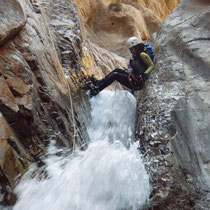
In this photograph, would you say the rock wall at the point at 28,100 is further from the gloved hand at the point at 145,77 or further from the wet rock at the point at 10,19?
the gloved hand at the point at 145,77

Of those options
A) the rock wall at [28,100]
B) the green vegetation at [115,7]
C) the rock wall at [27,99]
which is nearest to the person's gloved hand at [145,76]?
the rock wall at [28,100]

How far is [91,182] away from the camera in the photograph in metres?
3.25

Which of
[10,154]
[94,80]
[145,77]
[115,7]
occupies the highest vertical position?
[115,7]

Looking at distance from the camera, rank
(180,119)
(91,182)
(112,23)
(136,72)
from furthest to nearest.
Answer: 1. (112,23)
2. (136,72)
3. (180,119)
4. (91,182)

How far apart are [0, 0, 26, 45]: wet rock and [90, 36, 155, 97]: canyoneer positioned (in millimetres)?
2390

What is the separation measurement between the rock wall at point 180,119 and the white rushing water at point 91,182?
30 centimetres

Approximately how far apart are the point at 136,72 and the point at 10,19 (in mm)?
3184

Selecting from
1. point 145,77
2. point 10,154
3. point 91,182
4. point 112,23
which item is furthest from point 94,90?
point 112,23

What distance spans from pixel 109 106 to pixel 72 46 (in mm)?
1906

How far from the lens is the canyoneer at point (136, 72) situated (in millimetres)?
4902

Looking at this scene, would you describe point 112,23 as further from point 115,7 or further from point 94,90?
point 94,90

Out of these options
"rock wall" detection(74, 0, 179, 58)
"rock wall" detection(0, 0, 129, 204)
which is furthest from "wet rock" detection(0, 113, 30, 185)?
"rock wall" detection(74, 0, 179, 58)

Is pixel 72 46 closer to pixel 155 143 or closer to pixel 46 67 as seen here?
pixel 46 67

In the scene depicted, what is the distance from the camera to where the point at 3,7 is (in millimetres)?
3088
